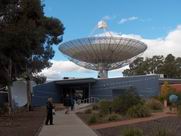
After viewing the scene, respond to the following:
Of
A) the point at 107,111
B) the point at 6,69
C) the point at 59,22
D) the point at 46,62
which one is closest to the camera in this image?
the point at 107,111

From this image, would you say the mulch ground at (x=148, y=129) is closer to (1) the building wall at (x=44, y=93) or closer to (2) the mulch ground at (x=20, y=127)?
(2) the mulch ground at (x=20, y=127)

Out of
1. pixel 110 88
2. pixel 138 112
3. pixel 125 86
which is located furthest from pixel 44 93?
pixel 138 112

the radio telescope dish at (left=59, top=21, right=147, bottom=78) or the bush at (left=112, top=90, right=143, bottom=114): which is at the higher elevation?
the radio telescope dish at (left=59, top=21, right=147, bottom=78)

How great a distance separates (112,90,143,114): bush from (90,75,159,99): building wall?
4385cm

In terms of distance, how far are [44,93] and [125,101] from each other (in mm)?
53404

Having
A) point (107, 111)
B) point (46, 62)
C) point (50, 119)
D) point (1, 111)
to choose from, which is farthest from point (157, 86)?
point (50, 119)

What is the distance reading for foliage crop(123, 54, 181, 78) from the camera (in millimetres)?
125938

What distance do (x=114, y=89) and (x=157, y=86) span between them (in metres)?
8.88

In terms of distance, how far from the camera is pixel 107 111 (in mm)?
30641

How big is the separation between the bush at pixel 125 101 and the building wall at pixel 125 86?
43854 mm

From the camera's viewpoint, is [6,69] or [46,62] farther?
[46,62]

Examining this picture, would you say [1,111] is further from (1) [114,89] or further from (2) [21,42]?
(1) [114,89]

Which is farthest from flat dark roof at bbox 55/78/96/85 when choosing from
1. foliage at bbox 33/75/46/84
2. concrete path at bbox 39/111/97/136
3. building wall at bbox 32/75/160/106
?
concrete path at bbox 39/111/97/136

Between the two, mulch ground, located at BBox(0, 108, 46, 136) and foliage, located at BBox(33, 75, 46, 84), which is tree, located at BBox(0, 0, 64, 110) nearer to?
mulch ground, located at BBox(0, 108, 46, 136)
